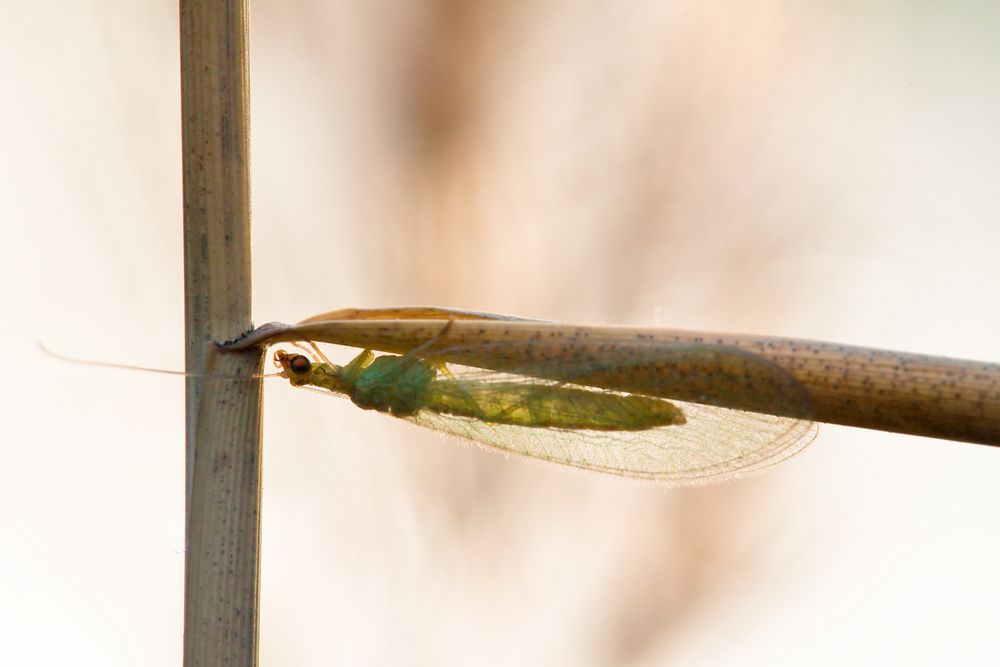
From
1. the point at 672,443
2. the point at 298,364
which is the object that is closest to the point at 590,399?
the point at 672,443

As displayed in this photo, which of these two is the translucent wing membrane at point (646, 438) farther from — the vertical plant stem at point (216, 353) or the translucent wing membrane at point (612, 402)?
the vertical plant stem at point (216, 353)

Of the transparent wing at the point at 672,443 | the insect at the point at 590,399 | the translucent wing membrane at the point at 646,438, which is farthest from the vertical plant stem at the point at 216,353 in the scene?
the transparent wing at the point at 672,443

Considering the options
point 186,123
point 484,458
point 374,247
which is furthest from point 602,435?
point 186,123

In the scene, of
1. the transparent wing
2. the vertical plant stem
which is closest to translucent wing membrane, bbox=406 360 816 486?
the transparent wing

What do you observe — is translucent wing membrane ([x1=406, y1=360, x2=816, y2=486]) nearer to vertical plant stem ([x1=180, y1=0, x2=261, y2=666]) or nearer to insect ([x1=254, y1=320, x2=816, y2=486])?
insect ([x1=254, y1=320, x2=816, y2=486])

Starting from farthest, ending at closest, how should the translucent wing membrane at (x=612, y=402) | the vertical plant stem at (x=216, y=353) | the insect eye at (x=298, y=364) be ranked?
the insect eye at (x=298, y=364)
the vertical plant stem at (x=216, y=353)
the translucent wing membrane at (x=612, y=402)

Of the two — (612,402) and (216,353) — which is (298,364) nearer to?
(216,353)

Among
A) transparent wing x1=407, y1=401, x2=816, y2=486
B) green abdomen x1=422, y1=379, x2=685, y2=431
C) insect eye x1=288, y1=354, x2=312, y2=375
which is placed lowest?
transparent wing x1=407, y1=401, x2=816, y2=486
